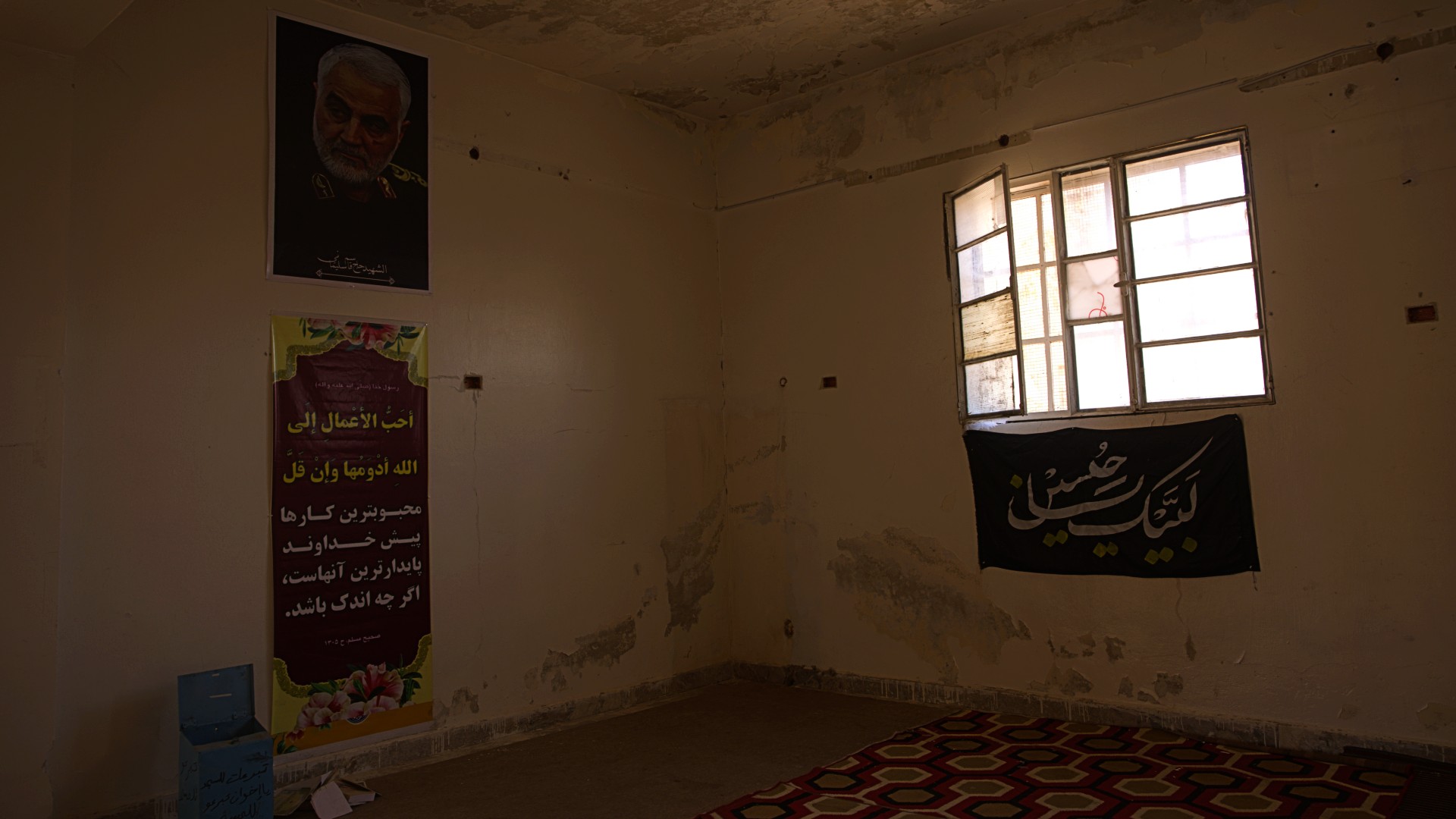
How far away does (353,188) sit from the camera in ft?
13.8

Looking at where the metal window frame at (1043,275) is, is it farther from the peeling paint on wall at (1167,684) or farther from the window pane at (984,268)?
the peeling paint on wall at (1167,684)

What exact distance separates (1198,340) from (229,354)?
4.01 metres

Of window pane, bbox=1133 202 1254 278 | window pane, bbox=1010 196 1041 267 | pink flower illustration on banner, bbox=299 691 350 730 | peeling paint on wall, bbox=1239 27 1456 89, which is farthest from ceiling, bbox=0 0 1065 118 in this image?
pink flower illustration on banner, bbox=299 691 350 730

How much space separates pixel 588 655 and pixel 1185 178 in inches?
143

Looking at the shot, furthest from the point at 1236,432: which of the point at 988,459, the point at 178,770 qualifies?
the point at 178,770

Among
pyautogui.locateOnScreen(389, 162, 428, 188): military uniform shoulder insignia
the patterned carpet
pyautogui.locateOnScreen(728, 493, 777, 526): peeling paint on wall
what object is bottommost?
the patterned carpet

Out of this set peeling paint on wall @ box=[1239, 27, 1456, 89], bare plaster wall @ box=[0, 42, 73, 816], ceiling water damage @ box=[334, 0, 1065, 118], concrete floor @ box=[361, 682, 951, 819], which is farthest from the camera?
ceiling water damage @ box=[334, 0, 1065, 118]

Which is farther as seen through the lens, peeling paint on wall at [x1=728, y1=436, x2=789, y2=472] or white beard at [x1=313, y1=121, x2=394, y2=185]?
peeling paint on wall at [x1=728, y1=436, x2=789, y2=472]

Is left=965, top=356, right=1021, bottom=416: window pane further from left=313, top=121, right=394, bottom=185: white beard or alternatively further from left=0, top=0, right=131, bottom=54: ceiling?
left=0, top=0, right=131, bottom=54: ceiling

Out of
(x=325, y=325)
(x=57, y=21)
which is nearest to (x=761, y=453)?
(x=325, y=325)

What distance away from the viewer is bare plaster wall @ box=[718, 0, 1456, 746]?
3.65 meters

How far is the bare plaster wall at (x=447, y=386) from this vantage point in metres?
3.45

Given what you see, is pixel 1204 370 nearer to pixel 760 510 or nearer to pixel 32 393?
pixel 760 510

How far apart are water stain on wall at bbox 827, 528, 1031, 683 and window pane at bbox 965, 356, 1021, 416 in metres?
0.76
